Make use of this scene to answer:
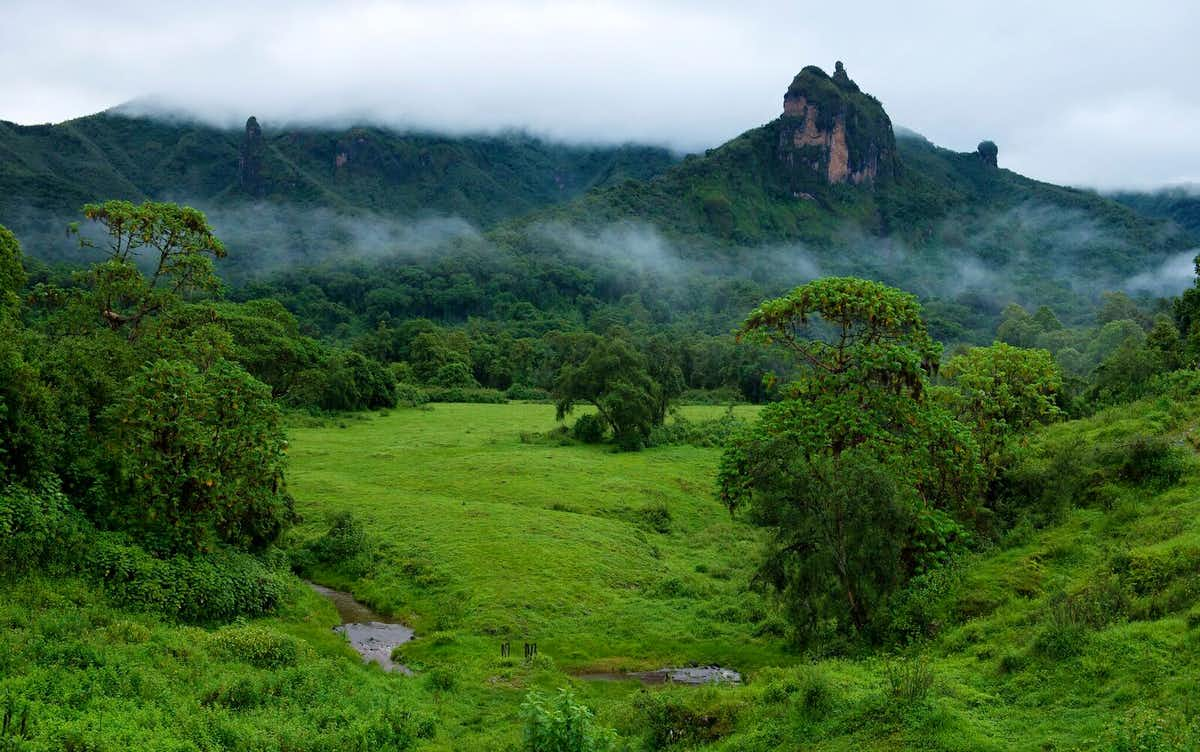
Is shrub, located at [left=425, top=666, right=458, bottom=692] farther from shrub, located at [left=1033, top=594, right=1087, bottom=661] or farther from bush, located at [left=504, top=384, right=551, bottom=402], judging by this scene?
bush, located at [left=504, top=384, right=551, bottom=402]

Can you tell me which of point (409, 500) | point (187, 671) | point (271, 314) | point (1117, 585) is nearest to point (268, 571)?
point (187, 671)

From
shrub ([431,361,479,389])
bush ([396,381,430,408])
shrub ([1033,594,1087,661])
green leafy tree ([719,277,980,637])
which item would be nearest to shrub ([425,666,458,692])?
green leafy tree ([719,277,980,637])

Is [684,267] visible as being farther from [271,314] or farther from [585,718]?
[585,718]

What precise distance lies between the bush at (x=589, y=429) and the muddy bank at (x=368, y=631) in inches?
1215

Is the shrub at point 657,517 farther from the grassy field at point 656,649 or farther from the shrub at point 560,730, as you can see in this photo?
the shrub at point 560,730

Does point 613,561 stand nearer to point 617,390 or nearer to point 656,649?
point 656,649

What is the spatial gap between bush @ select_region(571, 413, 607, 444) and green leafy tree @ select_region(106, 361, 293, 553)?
34.2m

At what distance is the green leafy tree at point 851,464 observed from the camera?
19.0 metres

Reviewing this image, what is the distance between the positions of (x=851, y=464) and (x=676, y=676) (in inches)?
308

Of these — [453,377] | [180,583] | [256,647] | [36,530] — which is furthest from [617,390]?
[453,377]

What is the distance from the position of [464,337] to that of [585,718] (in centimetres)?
10619

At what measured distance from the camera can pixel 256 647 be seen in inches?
745

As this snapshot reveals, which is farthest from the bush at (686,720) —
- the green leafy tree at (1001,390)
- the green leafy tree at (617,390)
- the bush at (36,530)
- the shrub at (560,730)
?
the green leafy tree at (617,390)

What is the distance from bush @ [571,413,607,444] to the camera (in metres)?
57.9
